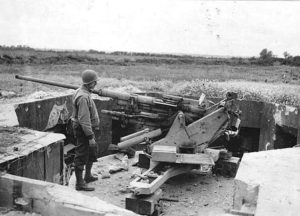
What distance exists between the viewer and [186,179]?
7.21 m

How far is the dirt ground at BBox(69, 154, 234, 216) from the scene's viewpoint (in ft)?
19.2

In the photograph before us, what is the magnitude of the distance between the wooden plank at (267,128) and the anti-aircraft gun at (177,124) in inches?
81.0

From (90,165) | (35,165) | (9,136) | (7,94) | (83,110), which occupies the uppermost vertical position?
(83,110)

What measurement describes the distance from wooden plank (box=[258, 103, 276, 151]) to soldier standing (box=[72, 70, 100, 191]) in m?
4.73

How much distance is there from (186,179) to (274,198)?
3.87 meters

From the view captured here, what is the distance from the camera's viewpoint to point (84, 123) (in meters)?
5.64

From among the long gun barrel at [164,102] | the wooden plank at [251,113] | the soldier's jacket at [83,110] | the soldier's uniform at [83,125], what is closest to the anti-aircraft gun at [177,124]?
the long gun barrel at [164,102]

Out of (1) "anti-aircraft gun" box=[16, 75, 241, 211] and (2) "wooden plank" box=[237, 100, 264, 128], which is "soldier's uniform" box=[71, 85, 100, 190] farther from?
(2) "wooden plank" box=[237, 100, 264, 128]

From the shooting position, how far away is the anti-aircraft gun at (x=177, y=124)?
6363 mm

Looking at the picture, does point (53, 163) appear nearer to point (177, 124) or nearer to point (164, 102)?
point (177, 124)

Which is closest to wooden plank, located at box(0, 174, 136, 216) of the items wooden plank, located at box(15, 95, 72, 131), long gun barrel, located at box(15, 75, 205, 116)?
long gun barrel, located at box(15, 75, 205, 116)

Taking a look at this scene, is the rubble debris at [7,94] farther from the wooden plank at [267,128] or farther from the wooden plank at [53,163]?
the wooden plank at [267,128]

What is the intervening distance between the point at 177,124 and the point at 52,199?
3905 millimetres

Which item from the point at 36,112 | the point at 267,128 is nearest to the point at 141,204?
the point at 36,112
